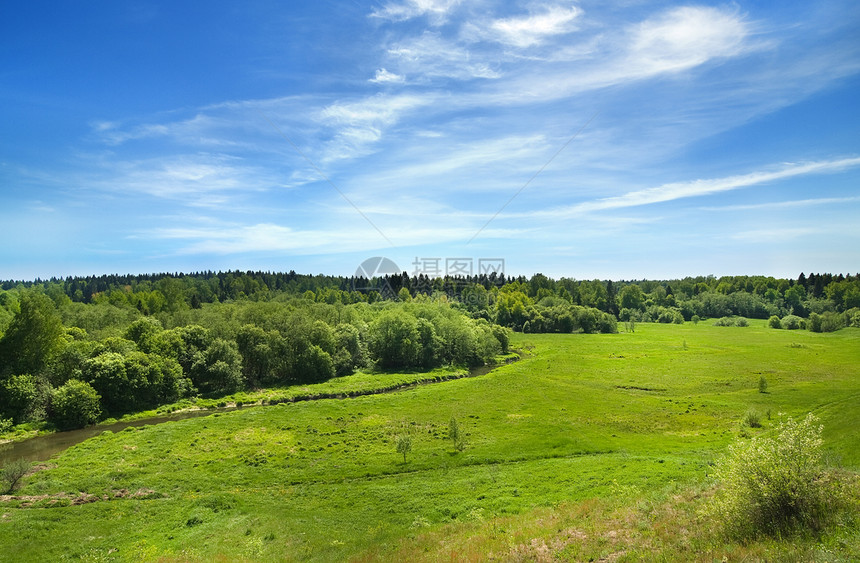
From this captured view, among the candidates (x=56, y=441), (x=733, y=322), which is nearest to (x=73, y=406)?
(x=56, y=441)

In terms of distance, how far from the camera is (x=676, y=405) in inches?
2068

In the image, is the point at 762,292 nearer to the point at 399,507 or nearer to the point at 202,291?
the point at 399,507

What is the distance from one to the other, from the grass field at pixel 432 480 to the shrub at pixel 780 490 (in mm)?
1025

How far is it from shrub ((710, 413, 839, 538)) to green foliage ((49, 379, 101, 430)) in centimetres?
6501

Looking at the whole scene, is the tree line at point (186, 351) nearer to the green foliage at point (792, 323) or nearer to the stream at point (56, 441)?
the stream at point (56, 441)

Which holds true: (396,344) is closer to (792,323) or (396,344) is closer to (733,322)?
(733,322)

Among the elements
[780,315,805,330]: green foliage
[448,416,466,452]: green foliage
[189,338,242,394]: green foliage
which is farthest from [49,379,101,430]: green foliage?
[780,315,805,330]: green foliage

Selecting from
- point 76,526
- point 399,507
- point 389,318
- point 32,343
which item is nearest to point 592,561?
point 399,507

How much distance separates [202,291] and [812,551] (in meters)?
213

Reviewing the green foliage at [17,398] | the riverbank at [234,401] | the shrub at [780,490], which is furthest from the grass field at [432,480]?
the green foliage at [17,398]

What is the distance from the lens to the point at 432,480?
31594 mm

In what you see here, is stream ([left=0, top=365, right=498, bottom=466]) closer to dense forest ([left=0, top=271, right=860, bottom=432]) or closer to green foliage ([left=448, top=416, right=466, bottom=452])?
dense forest ([left=0, top=271, right=860, bottom=432])

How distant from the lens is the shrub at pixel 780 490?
15.6 m

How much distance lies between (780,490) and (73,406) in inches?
2654
